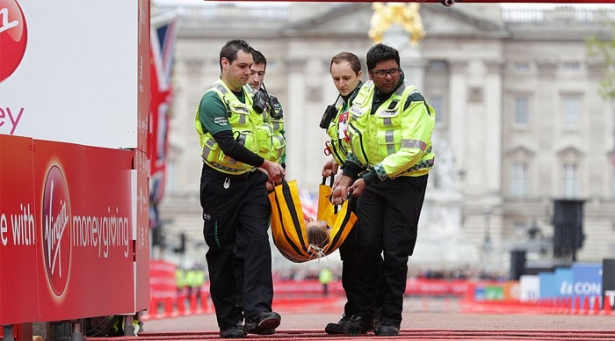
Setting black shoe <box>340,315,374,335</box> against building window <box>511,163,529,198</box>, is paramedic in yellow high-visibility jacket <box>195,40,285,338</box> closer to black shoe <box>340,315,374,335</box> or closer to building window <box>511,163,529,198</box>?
black shoe <box>340,315,374,335</box>

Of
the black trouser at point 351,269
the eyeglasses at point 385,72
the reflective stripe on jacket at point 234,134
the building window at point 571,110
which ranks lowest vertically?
the black trouser at point 351,269

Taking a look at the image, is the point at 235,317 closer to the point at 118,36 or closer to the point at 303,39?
the point at 118,36

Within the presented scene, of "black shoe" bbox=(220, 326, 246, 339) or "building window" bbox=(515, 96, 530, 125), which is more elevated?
"building window" bbox=(515, 96, 530, 125)

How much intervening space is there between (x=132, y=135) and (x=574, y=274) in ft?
65.7

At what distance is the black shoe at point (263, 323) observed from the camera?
35.8ft

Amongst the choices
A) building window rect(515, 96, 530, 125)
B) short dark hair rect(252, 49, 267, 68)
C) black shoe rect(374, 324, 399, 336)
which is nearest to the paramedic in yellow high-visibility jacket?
short dark hair rect(252, 49, 267, 68)

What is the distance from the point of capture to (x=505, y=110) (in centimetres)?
9888

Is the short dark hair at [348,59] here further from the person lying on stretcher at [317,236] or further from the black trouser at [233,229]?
the person lying on stretcher at [317,236]

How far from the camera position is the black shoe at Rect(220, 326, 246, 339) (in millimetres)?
11328

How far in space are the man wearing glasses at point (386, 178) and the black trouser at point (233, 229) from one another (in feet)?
1.79

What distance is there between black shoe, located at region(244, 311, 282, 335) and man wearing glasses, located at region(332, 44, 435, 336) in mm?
730

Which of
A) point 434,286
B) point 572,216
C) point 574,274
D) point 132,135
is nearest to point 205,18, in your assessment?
point 434,286

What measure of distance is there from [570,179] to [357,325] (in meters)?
88.8

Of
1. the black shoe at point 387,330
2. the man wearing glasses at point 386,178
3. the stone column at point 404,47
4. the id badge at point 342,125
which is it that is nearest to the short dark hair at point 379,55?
the man wearing glasses at point 386,178
